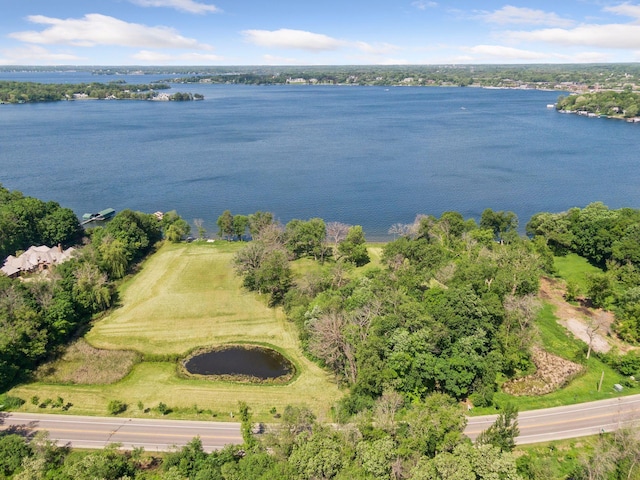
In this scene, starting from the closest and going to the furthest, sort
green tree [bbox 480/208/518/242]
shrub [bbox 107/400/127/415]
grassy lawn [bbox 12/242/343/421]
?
shrub [bbox 107/400/127/415]
grassy lawn [bbox 12/242/343/421]
green tree [bbox 480/208/518/242]

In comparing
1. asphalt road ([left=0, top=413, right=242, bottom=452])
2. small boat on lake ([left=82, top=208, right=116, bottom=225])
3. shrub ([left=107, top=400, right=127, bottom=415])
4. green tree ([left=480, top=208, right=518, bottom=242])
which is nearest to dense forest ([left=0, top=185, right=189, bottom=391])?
asphalt road ([left=0, top=413, right=242, bottom=452])

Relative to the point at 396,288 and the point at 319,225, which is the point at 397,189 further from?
the point at 396,288

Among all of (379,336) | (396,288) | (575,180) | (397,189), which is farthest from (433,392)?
(575,180)

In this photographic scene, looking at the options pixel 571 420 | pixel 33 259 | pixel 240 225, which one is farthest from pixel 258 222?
pixel 571 420

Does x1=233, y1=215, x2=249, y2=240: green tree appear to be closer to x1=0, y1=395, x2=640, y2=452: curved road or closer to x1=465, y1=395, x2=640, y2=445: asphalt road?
x1=0, y1=395, x2=640, y2=452: curved road

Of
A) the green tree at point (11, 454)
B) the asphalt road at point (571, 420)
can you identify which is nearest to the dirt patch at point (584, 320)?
the asphalt road at point (571, 420)
